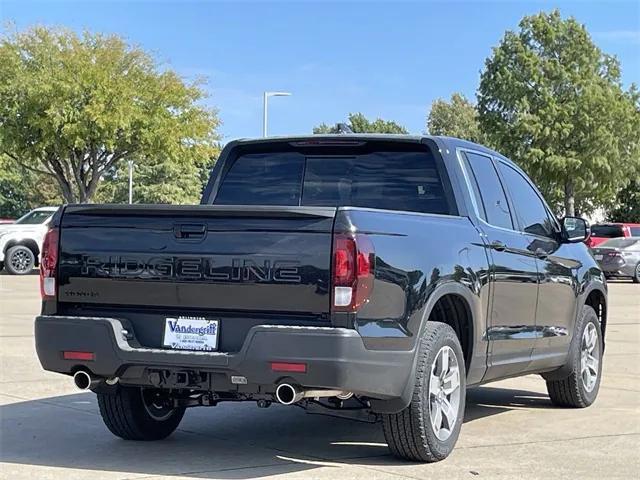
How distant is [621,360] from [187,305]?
7197mm

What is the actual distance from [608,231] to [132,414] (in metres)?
29.6

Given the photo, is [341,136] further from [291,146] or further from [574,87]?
[574,87]

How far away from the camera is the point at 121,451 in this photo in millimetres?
6270

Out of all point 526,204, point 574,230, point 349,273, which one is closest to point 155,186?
point 574,230

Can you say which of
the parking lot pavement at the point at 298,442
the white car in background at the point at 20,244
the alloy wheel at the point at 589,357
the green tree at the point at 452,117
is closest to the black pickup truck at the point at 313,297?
the parking lot pavement at the point at 298,442

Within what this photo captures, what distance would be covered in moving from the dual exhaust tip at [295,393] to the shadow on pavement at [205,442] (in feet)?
1.75

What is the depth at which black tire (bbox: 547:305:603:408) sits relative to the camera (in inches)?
312

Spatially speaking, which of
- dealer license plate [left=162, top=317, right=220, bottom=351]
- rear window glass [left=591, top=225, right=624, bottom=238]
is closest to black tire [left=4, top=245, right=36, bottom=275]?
rear window glass [left=591, top=225, right=624, bottom=238]

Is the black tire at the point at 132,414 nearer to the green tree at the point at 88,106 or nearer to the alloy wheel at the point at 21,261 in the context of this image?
the alloy wheel at the point at 21,261

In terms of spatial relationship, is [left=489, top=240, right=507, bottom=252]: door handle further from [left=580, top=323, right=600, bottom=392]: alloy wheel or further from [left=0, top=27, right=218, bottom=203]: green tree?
[left=0, top=27, right=218, bottom=203]: green tree

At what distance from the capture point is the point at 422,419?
5.68 m

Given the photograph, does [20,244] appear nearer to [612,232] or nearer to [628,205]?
[612,232]

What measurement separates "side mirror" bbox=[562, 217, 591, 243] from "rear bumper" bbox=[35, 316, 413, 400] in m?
2.85

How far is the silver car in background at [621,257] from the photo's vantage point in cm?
3016
